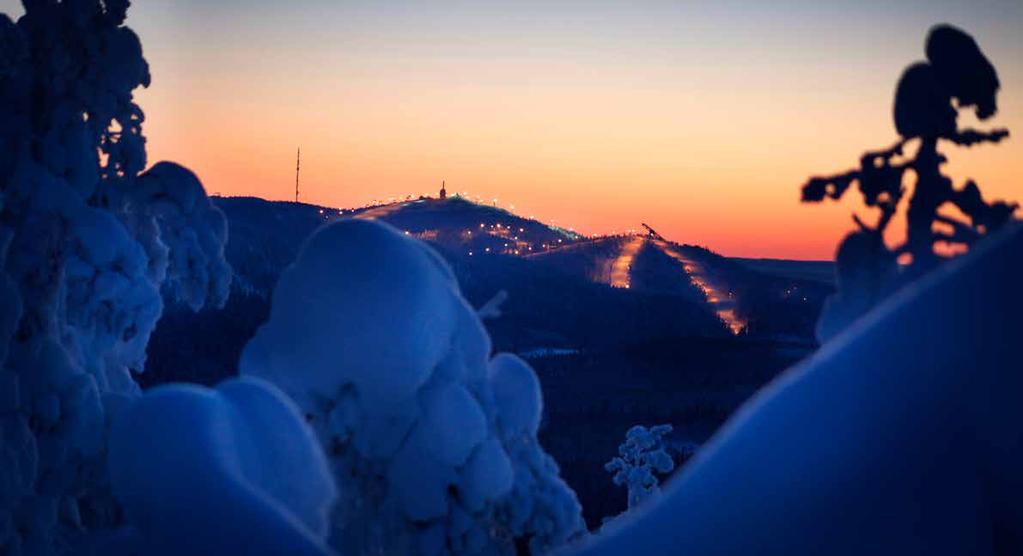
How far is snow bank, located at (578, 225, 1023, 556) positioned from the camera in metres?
2.71

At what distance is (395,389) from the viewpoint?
7609 millimetres

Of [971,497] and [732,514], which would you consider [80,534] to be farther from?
[971,497]

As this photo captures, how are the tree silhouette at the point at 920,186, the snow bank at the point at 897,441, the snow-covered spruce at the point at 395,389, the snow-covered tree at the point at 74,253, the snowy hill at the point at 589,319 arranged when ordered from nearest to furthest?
1. the snow bank at the point at 897,441
2. the tree silhouette at the point at 920,186
3. the snow-covered spruce at the point at 395,389
4. the snow-covered tree at the point at 74,253
5. the snowy hill at the point at 589,319

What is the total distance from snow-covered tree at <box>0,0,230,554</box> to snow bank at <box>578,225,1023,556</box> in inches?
302

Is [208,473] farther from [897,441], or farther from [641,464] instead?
[641,464]

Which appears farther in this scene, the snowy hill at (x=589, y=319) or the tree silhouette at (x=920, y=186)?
the snowy hill at (x=589, y=319)

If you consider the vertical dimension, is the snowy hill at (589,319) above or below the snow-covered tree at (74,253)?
below

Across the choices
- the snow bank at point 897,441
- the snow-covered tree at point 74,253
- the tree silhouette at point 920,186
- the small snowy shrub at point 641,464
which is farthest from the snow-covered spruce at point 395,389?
the small snowy shrub at point 641,464

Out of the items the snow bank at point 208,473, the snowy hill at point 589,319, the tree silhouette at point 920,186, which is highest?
the tree silhouette at point 920,186

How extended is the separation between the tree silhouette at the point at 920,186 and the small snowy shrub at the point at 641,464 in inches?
643

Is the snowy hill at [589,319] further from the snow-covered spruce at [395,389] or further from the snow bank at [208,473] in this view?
the snow bank at [208,473]

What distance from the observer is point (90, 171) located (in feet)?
31.7

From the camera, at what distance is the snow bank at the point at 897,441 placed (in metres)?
2.71

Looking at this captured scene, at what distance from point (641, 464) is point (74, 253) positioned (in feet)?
46.9
